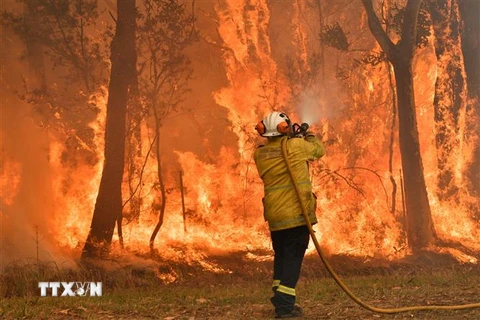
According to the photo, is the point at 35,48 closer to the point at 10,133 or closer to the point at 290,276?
the point at 10,133

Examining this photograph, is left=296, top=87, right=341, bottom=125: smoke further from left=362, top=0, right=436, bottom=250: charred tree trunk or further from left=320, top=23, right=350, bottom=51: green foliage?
left=362, top=0, right=436, bottom=250: charred tree trunk

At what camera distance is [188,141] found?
9703 mm

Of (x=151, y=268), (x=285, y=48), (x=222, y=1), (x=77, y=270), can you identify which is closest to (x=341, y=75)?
(x=285, y=48)

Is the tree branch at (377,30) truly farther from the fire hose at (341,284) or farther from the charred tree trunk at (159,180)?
the fire hose at (341,284)

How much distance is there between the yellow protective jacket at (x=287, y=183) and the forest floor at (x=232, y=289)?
97cm

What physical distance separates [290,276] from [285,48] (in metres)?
4.88

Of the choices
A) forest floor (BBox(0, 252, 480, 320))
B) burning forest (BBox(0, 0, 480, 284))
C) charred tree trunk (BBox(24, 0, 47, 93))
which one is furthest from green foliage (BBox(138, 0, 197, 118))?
forest floor (BBox(0, 252, 480, 320))

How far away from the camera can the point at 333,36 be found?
1043 centimetres

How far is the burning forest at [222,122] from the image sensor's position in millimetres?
9289

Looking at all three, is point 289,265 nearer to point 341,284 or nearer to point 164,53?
point 341,284

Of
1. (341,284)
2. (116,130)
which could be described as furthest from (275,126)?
(116,130)

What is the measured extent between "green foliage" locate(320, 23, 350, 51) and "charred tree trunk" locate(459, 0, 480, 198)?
2.20 meters

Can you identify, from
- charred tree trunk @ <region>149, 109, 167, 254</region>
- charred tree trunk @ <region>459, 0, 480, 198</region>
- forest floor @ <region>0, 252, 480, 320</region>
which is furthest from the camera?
charred tree trunk @ <region>459, 0, 480, 198</region>

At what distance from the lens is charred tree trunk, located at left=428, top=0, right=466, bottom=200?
10891mm
